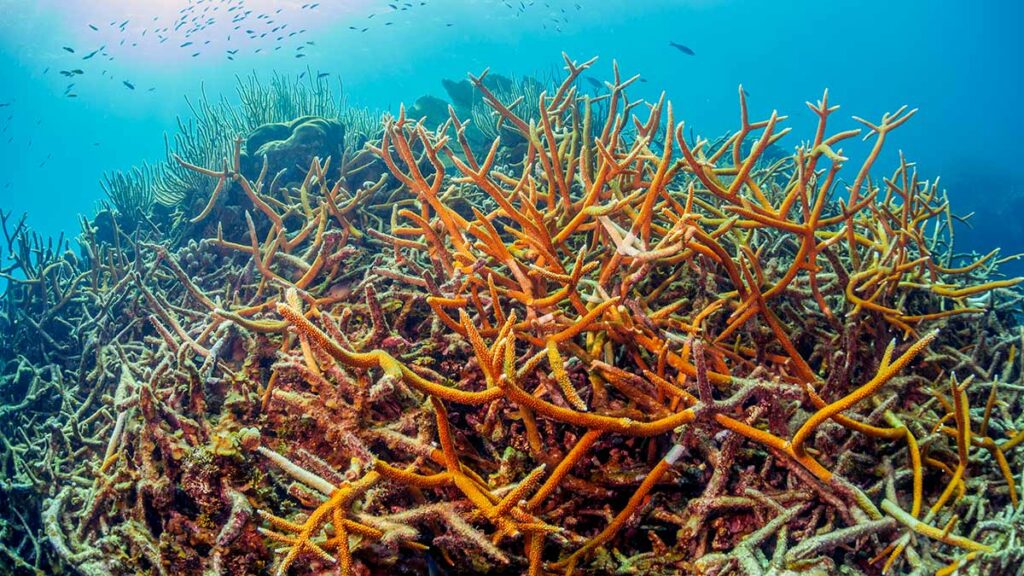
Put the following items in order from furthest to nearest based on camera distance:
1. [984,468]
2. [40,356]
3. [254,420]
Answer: [40,356]
[254,420]
[984,468]

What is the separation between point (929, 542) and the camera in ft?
5.20

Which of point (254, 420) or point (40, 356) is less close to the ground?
point (254, 420)

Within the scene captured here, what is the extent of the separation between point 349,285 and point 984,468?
3264 millimetres

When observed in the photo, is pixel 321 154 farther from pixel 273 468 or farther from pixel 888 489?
pixel 888 489

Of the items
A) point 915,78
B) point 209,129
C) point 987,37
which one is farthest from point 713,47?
point 209,129

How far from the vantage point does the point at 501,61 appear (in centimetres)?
8456

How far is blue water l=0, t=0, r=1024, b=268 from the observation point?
51719 millimetres

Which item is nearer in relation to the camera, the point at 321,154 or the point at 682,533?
the point at 682,533

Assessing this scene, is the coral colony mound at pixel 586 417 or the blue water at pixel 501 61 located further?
the blue water at pixel 501 61

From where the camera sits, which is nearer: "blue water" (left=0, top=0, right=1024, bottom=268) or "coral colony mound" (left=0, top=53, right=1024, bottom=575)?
"coral colony mound" (left=0, top=53, right=1024, bottom=575)

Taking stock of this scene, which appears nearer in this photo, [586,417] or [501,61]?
[586,417]

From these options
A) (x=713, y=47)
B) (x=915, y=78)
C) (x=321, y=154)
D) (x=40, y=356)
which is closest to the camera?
(x=40, y=356)

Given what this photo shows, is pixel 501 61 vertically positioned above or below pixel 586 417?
above

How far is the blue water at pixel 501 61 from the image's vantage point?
51719 mm
